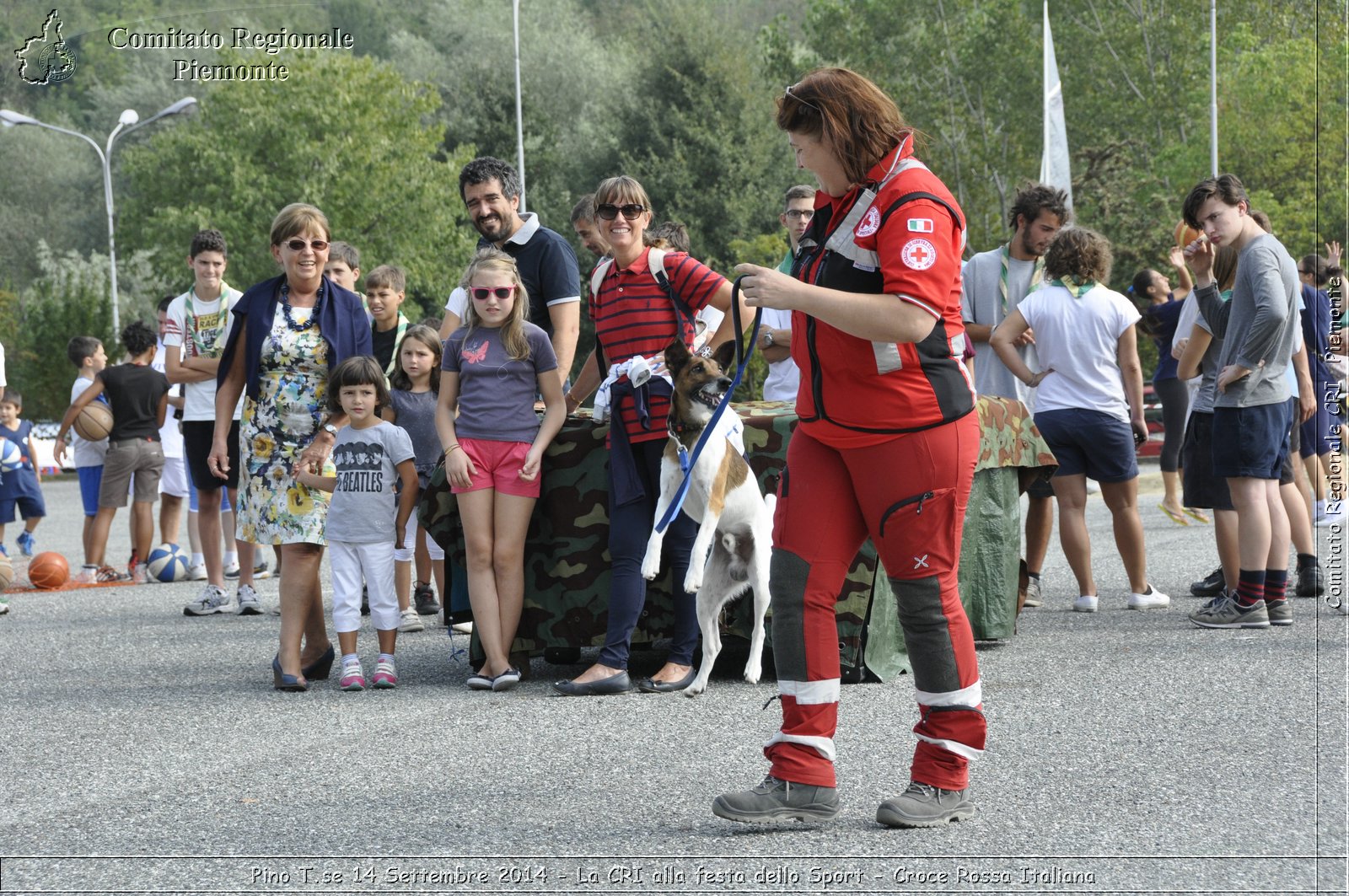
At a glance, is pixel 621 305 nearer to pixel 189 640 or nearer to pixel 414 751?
pixel 414 751

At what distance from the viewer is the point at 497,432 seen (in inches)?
248

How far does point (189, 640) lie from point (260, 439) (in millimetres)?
2021

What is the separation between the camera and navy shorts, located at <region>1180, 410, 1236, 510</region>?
799cm

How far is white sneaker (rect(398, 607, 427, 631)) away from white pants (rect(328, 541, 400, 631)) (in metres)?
1.90

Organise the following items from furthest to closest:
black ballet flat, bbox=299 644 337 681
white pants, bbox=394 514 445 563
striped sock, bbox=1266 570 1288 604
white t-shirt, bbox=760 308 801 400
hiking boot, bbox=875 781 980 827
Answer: white pants, bbox=394 514 445 563 → white t-shirt, bbox=760 308 801 400 → striped sock, bbox=1266 570 1288 604 → black ballet flat, bbox=299 644 337 681 → hiking boot, bbox=875 781 980 827

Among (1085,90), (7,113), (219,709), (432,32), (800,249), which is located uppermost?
(432,32)

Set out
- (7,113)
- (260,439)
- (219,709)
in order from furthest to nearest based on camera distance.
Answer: (7,113) → (260,439) → (219,709)

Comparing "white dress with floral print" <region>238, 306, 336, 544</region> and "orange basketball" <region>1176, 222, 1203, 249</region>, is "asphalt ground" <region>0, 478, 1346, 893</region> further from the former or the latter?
"orange basketball" <region>1176, 222, 1203, 249</region>

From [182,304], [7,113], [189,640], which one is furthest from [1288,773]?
[7,113]

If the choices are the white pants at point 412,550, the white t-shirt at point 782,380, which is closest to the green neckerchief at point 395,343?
the white pants at point 412,550

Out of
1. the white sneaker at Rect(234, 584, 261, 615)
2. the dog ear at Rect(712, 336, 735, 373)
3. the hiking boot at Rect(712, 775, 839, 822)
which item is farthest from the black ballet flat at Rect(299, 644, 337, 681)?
the hiking boot at Rect(712, 775, 839, 822)

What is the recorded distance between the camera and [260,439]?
21.9 feet

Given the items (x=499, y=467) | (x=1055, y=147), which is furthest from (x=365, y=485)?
(x=1055, y=147)

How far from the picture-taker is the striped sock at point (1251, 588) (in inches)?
291
